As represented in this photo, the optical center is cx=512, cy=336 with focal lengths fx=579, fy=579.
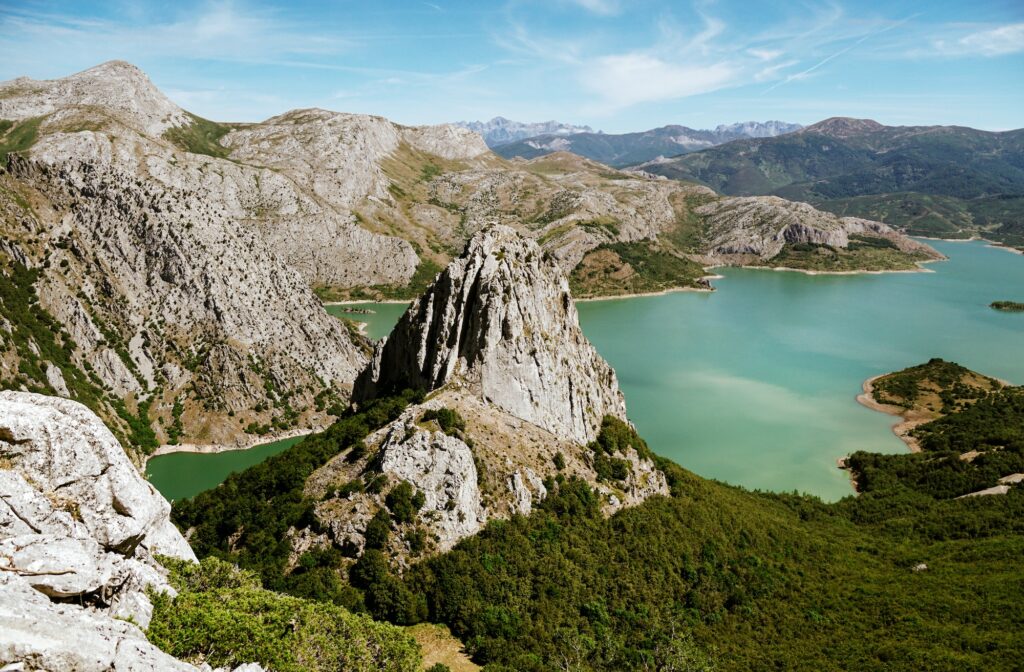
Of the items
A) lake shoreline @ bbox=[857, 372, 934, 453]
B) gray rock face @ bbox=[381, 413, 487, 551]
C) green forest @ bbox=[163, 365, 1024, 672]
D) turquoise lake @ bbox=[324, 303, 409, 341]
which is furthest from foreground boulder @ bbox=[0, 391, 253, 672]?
turquoise lake @ bbox=[324, 303, 409, 341]

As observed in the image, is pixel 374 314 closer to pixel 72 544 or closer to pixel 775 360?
pixel 775 360

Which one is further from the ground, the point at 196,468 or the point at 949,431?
the point at 949,431

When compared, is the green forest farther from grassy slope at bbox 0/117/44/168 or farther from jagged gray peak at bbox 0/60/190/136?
jagged gray peak at bbox 0/60/190/136

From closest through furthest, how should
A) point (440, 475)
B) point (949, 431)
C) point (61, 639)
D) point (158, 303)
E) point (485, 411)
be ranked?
point (61, 639), point (440, 475), point (485, 411), point (949, 431), point (158, 303)

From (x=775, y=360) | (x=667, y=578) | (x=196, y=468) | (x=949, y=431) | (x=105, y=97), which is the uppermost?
(x=105, y=97)

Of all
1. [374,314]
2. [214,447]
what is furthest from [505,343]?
[374,314]

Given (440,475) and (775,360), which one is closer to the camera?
(440,475)

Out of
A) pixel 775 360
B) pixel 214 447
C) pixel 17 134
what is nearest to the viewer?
pixel 214 447
